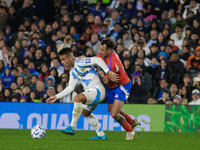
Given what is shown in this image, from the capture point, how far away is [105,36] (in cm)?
1894

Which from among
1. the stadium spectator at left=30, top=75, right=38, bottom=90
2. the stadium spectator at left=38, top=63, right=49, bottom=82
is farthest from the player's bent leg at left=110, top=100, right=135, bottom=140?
the stadium spectator at left=38, top=63, right=49, bottom=82

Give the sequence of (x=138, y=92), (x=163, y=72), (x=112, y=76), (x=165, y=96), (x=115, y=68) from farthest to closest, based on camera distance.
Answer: (x=163, y=72), (x=138, y=92), (x=165, y=96), (x=115, y=68), (x=112, y=76)

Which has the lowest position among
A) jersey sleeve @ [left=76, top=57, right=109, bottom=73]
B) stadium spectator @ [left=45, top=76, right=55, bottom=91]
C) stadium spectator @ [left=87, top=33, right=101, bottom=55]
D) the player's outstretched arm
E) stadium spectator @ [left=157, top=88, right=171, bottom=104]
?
stadium spectator @ [left=157, top=88, right=171, bottom=104]

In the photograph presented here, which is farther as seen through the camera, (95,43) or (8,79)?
(95,43)

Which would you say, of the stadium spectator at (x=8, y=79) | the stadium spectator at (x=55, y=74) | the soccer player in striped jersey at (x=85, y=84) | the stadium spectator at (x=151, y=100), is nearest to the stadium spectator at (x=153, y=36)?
the stadium spectator at (x=151, y=100)

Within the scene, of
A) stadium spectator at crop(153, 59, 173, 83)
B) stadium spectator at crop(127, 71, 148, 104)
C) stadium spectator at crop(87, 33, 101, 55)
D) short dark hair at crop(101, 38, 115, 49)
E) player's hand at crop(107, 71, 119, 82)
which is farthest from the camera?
stadium spectator at crop(87, 33, 101, 55)

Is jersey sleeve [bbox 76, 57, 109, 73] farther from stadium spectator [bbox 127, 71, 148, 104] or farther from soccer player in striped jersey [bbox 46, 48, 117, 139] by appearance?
stadium spectator [bbox 127, 71, 148, 104]

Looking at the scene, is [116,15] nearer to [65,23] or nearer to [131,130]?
[65,23]

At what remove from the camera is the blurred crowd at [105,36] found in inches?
647

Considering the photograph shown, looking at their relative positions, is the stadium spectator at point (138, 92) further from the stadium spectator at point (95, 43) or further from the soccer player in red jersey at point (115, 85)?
the soccer player in red jersey at point (115, 85)

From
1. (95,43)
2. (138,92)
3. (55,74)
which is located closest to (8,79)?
(55,74)

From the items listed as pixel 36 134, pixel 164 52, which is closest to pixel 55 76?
pixel 164 52

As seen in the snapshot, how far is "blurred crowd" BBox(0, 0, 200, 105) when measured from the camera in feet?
53.9

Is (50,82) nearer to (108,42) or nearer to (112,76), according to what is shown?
(108,42)
